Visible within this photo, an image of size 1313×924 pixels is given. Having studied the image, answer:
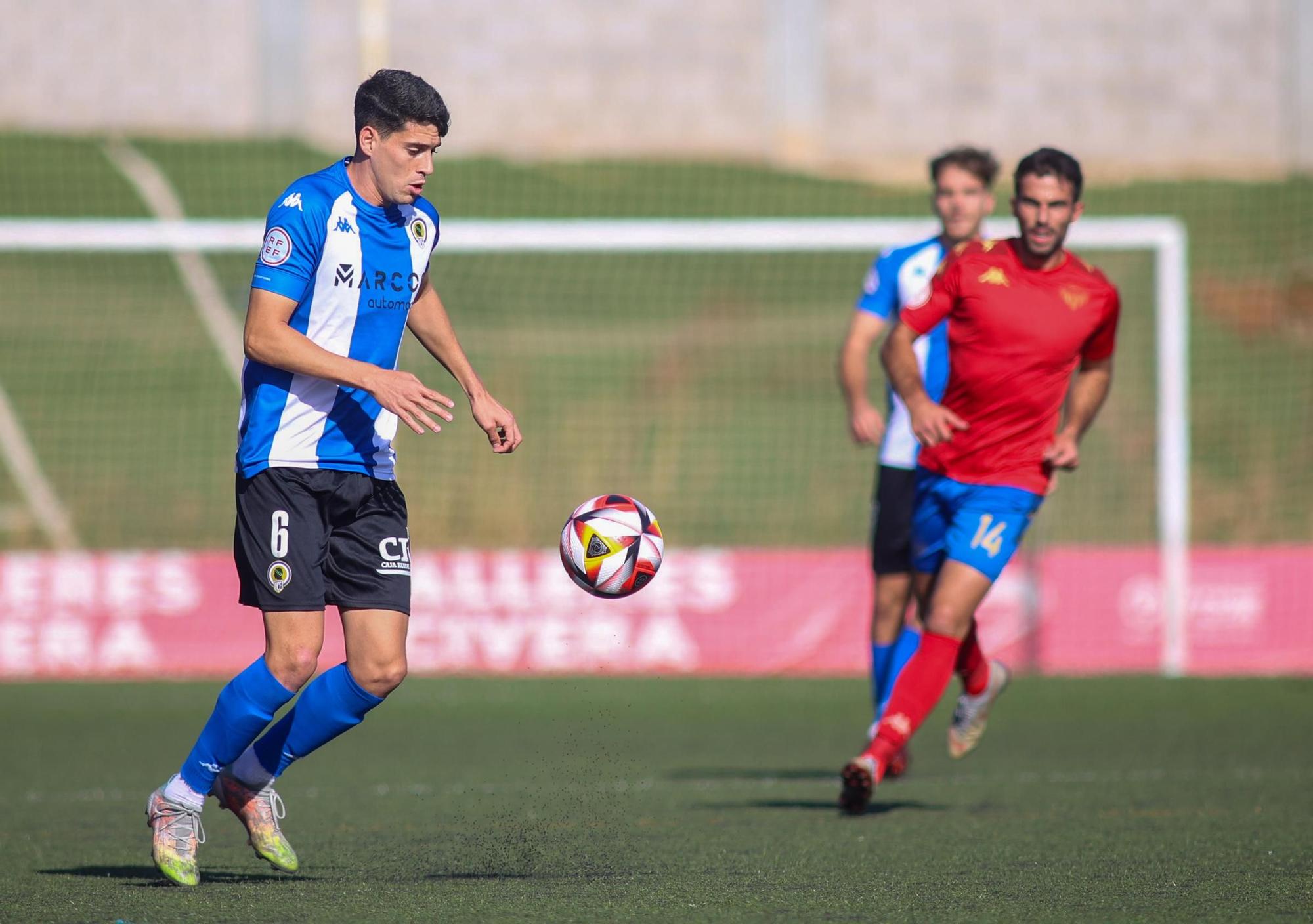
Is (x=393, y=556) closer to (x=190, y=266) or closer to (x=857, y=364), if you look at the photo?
(x=857, y=364)

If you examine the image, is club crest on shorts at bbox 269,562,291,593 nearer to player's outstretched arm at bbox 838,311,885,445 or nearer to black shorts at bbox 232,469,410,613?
black shorts at bbox 232,469,410,613

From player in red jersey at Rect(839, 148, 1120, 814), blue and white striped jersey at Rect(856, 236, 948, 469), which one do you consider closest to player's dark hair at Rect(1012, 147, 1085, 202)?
player in red jersey at Rect(839, 148, 1120, 814)

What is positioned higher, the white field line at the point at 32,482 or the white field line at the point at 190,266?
the white field line at the point at 190,266

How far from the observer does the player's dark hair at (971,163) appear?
22.4ft

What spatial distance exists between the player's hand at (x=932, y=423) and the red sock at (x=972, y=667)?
0.90 meters

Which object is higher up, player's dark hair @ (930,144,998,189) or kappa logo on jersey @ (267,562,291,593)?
player's dark hair @ (930,144,998,189)

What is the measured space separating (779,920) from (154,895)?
1.60 m

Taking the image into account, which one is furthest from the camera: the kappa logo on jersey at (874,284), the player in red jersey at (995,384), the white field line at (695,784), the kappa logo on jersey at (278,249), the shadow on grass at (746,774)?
the shadow on grass at (746,774)

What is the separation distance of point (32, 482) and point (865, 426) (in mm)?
13291

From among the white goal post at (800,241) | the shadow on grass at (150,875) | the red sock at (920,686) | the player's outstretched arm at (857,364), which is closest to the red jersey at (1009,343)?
the red sock at (920,686)

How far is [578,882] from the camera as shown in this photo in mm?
4504

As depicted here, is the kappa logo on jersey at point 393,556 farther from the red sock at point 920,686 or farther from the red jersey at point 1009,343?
the red jersey at point 1009,343

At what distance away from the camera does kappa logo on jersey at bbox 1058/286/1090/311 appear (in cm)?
603

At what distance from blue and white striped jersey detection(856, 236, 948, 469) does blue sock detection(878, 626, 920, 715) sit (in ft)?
2.25
